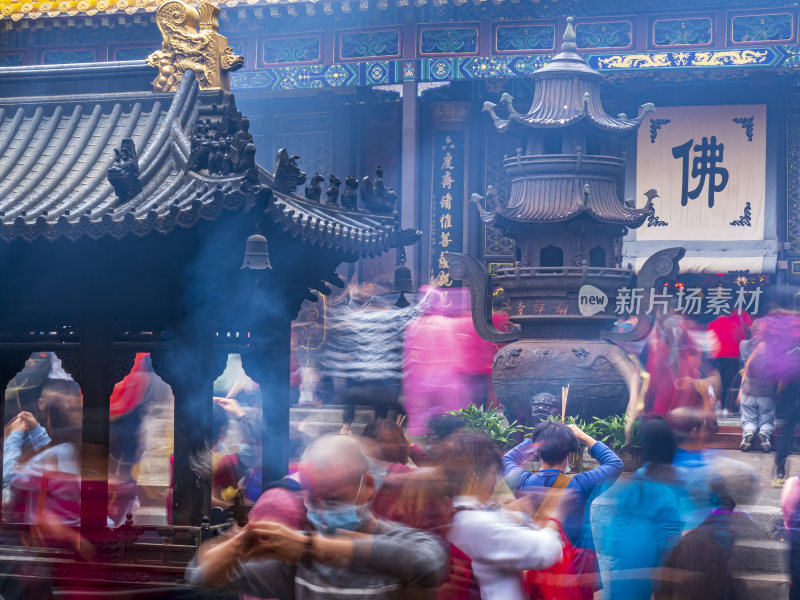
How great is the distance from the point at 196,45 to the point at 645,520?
13.0 feet

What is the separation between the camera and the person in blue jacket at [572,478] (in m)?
4.49

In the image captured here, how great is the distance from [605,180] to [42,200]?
587 cm

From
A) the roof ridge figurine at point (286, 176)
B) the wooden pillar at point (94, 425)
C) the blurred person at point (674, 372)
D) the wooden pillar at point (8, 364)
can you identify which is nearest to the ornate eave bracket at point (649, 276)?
the blurred person at point (674, 372)

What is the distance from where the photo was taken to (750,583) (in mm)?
6934

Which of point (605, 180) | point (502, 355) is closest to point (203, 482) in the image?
point (502, 355)

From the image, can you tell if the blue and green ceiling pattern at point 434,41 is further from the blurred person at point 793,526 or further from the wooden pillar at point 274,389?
the blurred person at point 793,526

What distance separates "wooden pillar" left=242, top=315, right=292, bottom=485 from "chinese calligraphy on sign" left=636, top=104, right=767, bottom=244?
378 inches

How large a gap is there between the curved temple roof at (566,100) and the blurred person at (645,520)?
20.6 ft

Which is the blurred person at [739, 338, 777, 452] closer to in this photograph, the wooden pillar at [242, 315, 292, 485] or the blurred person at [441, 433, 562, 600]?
the wooden pillar at [242, 315, 292, 485]

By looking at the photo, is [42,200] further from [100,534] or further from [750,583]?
[750,583]

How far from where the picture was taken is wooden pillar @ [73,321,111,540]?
6.10 m

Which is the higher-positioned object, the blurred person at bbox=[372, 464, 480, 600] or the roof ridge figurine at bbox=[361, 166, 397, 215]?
the roof ridge figurine at bbox=[361, 166, 397, 215]

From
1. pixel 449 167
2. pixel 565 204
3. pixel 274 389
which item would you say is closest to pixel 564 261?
pixel 565 204

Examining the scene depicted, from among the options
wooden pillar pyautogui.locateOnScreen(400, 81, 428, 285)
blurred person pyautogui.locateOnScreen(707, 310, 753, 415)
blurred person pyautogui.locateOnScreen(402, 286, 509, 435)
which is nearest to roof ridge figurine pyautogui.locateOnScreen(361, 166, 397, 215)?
blurred person pyautogui.locateOnScreen(402, 286, 509, 435)
